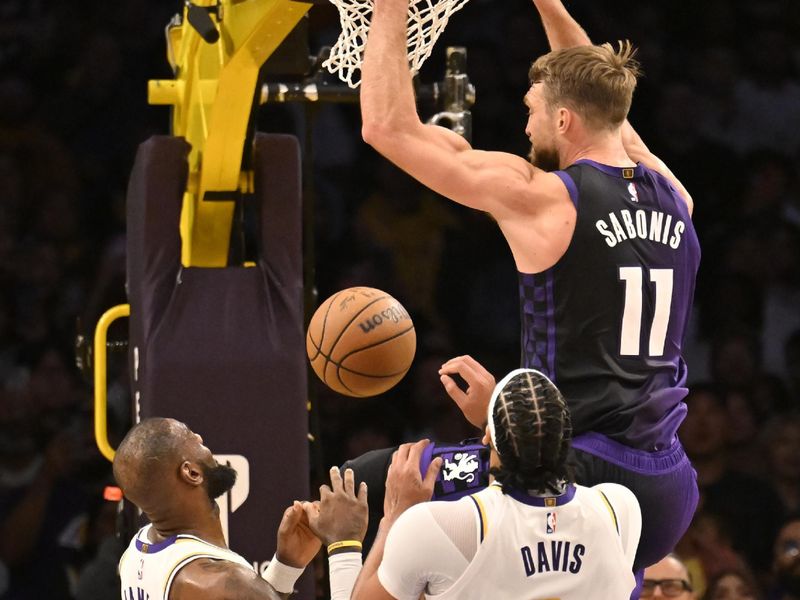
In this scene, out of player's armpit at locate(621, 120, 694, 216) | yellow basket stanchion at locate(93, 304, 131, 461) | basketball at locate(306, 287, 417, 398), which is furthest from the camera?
yellow basket stanchion at locate(93, 304, 131, 461)

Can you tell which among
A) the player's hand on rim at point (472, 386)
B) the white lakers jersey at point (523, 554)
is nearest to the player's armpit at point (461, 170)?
the player's hand on rim at point (472, 386)

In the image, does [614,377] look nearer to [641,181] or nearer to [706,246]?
[641,181]

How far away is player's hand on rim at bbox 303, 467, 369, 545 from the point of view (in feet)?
12.2

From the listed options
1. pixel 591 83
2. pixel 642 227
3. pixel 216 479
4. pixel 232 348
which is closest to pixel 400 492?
pixel 216 479

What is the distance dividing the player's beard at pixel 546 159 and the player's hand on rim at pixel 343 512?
3.45ft

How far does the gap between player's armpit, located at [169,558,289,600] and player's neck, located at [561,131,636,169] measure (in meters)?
1.39

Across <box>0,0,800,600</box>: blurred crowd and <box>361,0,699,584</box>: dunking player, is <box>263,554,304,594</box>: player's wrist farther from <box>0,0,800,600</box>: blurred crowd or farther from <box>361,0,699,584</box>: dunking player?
<box>0,0,800,600</box>: blurred crowd

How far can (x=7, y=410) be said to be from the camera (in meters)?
8.12

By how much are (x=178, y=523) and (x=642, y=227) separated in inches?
56.9

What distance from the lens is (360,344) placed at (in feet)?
15.0

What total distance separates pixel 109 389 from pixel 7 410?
562 millimetres

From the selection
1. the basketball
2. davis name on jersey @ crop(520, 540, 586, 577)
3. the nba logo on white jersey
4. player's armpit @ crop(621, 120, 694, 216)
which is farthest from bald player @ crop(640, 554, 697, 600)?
davis name on jersey @ crop(520, 540, 586, 577)

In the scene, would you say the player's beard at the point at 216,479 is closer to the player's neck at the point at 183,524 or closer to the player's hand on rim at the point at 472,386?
the player's neck at the point at 183,524

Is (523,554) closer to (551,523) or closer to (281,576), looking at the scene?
(551,523)
